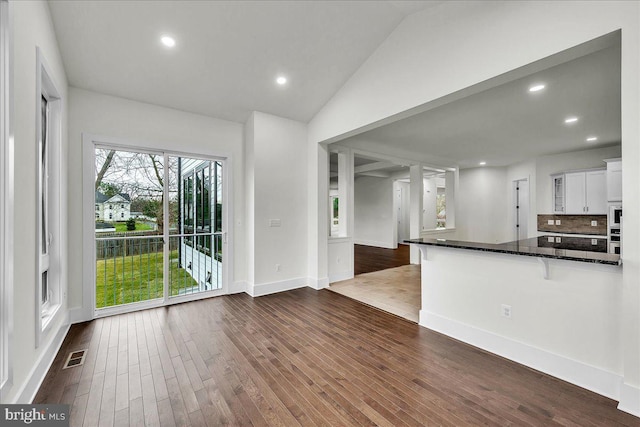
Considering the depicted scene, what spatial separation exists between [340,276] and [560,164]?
6.24 m

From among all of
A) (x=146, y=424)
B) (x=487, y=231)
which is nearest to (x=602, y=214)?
(x=487, y=231)

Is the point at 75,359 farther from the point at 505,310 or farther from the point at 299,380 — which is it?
the point at 505,310

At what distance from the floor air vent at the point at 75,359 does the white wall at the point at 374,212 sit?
862 centimetres

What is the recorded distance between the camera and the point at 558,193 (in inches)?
261

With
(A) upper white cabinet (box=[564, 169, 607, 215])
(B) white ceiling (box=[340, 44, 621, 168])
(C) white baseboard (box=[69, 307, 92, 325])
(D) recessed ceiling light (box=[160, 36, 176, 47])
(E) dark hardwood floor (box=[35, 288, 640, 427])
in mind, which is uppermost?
(D) recessed ceiling light (box=[160, 36, 176, 47])

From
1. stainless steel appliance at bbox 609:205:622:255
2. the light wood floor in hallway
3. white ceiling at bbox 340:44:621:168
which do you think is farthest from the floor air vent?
stainless steel appliance at bbox 609:205:622:255

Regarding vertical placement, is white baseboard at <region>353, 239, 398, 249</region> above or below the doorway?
below

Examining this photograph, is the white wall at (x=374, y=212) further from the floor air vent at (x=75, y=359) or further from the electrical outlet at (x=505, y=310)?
the floor air vent at (x=75, y=359)

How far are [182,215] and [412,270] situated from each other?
194 inches

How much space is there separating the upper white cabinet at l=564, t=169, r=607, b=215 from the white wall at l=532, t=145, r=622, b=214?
0.26 m

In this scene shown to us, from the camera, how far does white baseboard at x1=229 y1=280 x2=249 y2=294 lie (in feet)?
14.8

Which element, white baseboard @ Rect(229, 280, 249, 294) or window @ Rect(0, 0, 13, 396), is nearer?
window @ Rect(0, 0, 13, 396)

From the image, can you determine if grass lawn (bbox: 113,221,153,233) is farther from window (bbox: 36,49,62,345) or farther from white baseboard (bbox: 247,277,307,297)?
white baseboard (bbox: 247,277,307,297)

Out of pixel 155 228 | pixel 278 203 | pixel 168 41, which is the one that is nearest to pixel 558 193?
pixel 278 203
